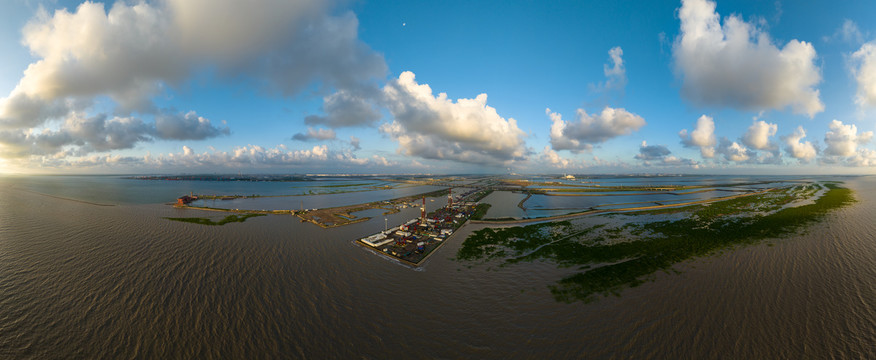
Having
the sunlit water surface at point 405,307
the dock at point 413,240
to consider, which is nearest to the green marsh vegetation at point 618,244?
the sunlit water surface at point 405,307

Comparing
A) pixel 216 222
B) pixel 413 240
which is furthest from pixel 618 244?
pixel 216 222

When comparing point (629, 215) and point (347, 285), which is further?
point (629, 215)

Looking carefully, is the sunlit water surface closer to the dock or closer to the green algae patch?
the dock

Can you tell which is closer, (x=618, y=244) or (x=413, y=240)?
(x=618, y=244)

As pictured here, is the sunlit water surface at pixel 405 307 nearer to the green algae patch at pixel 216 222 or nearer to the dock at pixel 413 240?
the dock at pixel 413 240

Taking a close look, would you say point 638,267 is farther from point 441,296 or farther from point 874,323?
point 441,296

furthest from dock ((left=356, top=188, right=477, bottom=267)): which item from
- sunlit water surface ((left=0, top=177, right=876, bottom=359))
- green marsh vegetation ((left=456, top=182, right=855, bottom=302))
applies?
green marsh vegetation ((left=456, top=182, right=855, bottom=302))

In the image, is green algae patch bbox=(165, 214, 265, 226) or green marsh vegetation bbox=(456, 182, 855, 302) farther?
green algae patch bbox=(165, 214, 265, 226)

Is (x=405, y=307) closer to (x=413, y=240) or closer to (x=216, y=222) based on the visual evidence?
(x=413, y=240)

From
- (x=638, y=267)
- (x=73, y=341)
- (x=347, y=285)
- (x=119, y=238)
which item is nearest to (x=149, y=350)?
(x=73, y=341)
